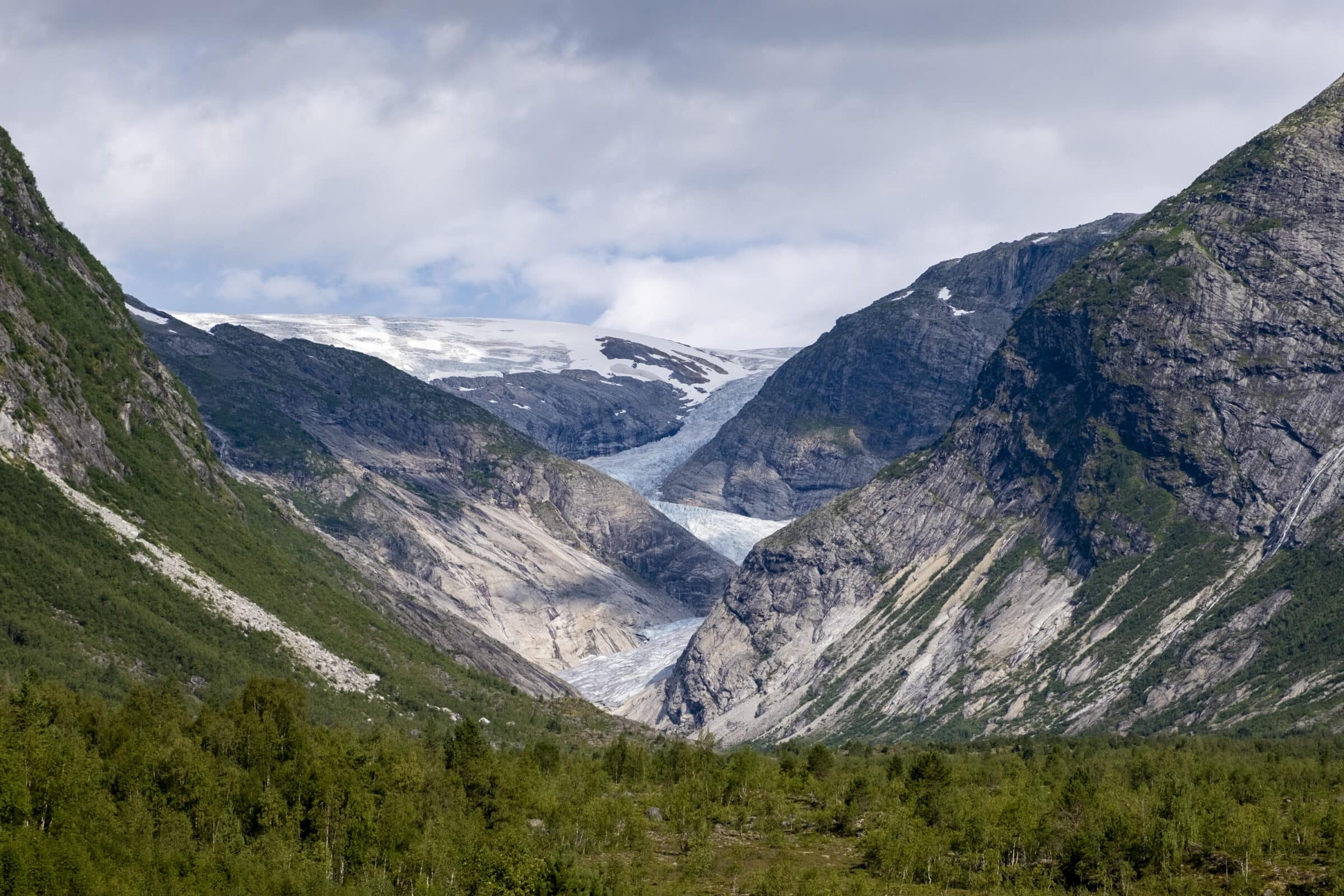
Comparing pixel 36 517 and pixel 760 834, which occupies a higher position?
pixel 36 517

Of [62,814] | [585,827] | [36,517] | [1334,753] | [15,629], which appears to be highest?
[36,517]

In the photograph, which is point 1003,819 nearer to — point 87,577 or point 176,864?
point 176,864

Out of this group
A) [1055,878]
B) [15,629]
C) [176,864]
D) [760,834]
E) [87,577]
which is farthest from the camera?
[87,577]

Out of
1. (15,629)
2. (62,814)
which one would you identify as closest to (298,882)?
(62,814)

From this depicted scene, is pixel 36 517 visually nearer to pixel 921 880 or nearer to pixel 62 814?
pixel 62 814

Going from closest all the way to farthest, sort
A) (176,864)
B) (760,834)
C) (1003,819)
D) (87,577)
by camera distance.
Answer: (176,864), (1003,819), (760,834), (87,577)

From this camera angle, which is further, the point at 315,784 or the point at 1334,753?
the point at 1334,753
